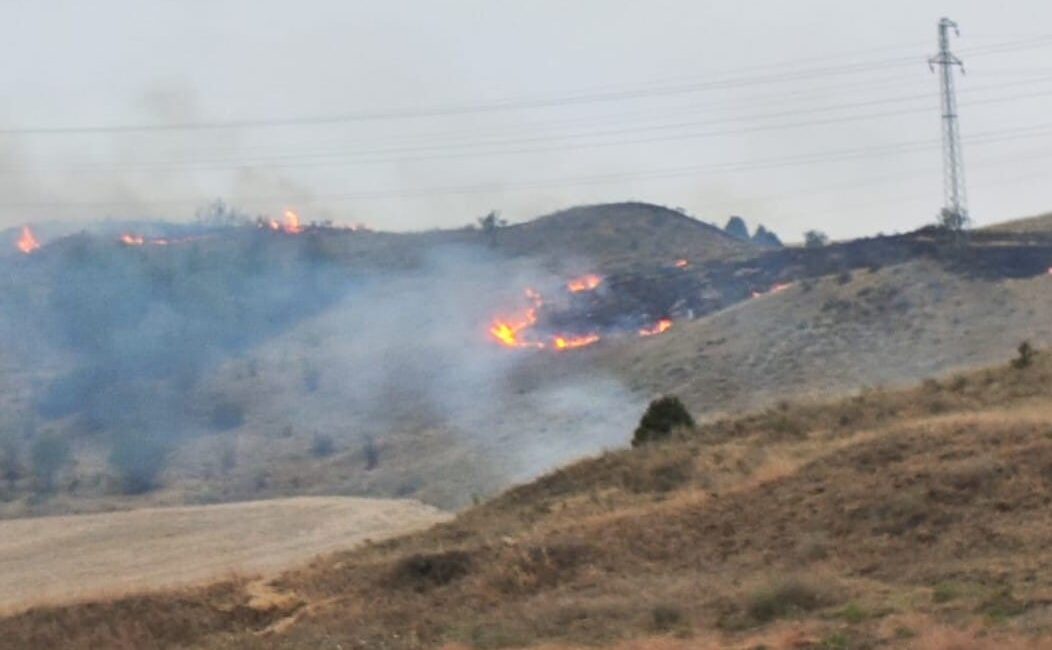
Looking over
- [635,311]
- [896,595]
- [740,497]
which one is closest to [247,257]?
[635,311]

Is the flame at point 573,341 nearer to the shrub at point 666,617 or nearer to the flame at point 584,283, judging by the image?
the flame at point 584,283

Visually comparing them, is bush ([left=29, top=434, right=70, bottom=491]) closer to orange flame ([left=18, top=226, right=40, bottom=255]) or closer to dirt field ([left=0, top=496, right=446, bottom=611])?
dirt field ([left=0, top=496, right=446, bottom=611])

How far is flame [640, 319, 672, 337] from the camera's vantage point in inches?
2859

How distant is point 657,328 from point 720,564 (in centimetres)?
5007

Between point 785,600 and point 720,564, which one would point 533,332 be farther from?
point 785,600

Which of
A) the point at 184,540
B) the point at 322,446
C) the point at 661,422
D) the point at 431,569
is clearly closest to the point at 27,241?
the point at 322,446

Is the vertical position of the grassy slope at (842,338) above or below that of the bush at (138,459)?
above

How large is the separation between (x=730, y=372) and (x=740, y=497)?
105 ft

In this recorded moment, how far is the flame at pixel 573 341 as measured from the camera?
242 ft

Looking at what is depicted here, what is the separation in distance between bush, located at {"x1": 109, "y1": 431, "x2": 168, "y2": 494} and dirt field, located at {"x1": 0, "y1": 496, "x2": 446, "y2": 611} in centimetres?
1058

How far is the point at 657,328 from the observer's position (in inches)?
2931

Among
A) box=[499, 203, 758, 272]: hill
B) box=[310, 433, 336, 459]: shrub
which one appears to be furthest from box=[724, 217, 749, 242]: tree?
box=[310, 433, 336, 459]: shrub

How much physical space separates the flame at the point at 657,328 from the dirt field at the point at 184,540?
87.3ft

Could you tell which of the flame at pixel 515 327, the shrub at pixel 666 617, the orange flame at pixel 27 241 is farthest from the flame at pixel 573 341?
the orange flame at pixel 27 241
